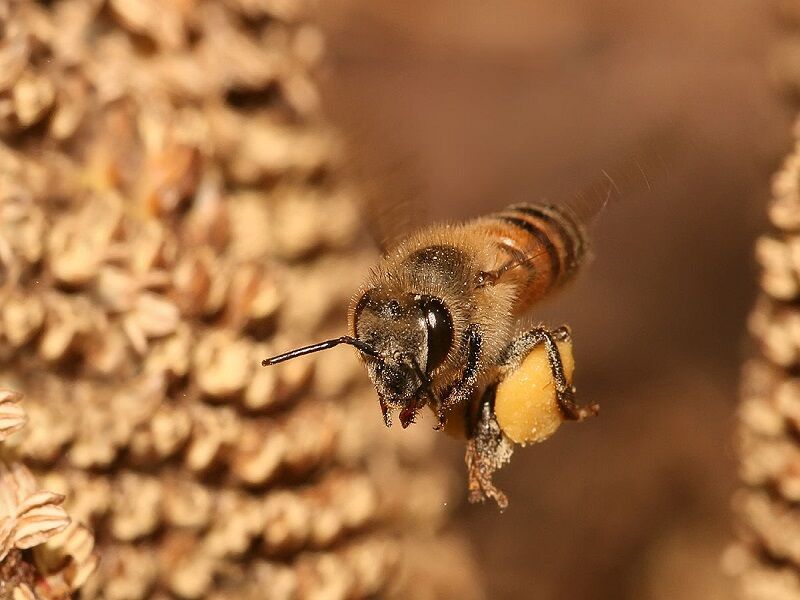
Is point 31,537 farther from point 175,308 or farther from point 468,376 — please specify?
point 468,376

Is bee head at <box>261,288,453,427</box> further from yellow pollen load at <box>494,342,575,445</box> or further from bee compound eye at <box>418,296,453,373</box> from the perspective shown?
yellow pollen load at <box>494,342,575,445</box>

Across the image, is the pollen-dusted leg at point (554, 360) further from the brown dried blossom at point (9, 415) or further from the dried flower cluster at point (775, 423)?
the brown dried blossom at point (9, 415)

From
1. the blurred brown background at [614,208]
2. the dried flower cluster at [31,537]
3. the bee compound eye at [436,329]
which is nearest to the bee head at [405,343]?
the bee compound eye at [436,329]

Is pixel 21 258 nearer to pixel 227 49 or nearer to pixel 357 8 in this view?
pixel 227 49

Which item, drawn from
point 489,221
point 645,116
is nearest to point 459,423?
point 489,221

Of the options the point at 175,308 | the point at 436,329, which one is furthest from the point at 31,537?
the point at 436,329

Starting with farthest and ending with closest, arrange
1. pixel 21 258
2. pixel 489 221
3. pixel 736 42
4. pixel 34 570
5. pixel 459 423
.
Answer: pixel 736 42 → pixel 489 221 → pixel 459 423 → pixel 21 258 → pixel 34 570

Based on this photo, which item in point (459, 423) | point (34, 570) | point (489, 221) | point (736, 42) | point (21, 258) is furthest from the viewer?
point (736, 42)

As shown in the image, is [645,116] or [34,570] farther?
[645,116]
